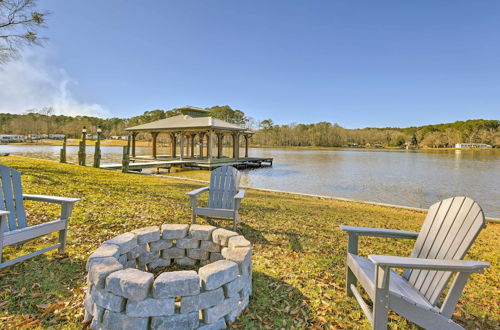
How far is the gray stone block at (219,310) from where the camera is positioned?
1.80 metres

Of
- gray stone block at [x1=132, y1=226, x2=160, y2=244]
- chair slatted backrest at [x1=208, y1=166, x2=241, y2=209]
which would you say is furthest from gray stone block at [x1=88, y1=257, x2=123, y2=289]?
chair slatted backrest at [x1=208, y1=166, x2=241, y2=209]

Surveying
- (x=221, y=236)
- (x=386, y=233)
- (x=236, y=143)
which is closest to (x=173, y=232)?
(x=221, y=236)

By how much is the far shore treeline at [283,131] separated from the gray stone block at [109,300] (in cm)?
6162

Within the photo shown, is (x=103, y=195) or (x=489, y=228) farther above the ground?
(x=103, y=195)

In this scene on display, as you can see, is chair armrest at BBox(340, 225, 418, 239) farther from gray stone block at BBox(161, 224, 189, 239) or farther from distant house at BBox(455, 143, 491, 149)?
distant house at BBox(455, 143, 491, 149)

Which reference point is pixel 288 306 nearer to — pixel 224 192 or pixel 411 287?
pixel 411 287

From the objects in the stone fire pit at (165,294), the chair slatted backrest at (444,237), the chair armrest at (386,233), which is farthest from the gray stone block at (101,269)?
the chair slatted backrest at (444,237)

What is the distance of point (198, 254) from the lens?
110 inches

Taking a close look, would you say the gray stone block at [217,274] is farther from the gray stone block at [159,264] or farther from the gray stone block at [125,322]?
the gray stone block at [159,264]

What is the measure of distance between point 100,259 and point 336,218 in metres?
4.37

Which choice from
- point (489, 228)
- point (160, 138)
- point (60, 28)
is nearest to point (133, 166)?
point (60, 28)

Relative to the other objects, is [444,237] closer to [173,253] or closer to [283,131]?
[173,253]

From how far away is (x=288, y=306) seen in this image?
2.24m

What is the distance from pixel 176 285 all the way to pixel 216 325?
1.51ft
